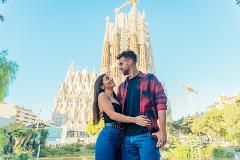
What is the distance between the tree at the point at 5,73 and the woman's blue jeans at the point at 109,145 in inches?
365

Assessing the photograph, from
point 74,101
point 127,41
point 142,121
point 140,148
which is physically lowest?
point 140,148

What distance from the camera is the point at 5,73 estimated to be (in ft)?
36.1

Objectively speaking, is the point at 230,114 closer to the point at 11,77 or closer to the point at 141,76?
the point at 11,77

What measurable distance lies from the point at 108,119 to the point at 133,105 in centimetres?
22

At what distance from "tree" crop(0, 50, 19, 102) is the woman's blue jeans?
9.28m

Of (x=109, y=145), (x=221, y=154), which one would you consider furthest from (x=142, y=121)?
(x=221, y=154)

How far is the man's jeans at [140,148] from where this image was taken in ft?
7.16

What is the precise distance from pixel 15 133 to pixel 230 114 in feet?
47.9

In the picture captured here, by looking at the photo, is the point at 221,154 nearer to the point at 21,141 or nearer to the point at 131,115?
the point at 21,141

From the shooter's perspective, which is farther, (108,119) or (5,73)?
(5,73)

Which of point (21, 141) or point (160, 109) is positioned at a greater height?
point (21, 141)

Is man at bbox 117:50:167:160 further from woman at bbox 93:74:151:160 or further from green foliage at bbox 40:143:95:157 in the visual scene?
green foliage at bbox 40:143:95:157

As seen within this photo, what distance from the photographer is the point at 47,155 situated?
2462 cm

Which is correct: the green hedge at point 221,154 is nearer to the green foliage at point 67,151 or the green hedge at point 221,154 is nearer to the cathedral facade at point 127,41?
the green foliage at point 67,151
